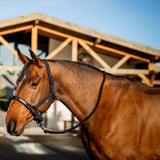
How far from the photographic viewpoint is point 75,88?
224 centimetres

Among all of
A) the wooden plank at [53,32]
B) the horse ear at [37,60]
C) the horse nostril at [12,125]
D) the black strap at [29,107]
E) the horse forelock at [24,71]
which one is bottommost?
the horse nostril at [12,125]

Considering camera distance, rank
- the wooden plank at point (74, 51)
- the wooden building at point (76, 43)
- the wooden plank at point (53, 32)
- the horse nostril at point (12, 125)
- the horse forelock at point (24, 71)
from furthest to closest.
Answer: the wooden plank at point (53, 32)
the wooden plank at point (74, 51)
the wooden building at point (76, 43)
the horse forelock at point (24, 71)
the horse nostril at point (12, 125)

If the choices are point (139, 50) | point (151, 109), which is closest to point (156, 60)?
point (139, 50)

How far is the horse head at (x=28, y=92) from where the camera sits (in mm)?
1976

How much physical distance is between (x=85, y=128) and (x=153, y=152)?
0.73 meters

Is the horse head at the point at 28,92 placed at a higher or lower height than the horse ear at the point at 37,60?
lower

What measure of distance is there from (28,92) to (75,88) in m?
0.51

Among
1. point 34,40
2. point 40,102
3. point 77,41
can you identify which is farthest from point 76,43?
point 40,102

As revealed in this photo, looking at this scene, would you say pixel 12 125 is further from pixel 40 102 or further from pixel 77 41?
pixel 77 41

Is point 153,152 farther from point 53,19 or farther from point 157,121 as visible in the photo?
point 53,19

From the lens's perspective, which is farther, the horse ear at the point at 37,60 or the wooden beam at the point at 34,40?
the wooden beam at the point at 34,40

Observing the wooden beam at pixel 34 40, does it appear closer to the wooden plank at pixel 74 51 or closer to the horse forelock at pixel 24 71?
the wooden plank at pixel 74 51

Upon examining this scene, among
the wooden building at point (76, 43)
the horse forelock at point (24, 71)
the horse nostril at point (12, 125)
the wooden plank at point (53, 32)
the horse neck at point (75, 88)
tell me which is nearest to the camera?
the horse nostril at point (12, 125)

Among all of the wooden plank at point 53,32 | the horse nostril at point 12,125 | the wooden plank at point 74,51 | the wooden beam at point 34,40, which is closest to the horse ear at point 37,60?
the horse nostril at point 12,125
